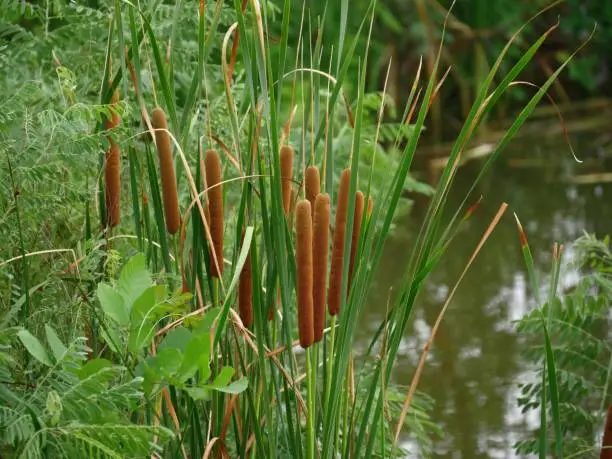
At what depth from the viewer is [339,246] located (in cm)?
135

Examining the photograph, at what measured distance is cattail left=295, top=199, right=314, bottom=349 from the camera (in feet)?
4.10

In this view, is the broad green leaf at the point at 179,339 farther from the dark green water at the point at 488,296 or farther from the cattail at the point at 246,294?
the dark green water at the point at 488,296

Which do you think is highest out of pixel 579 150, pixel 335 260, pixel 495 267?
pixel 579 150

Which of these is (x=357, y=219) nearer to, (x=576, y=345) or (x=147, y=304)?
(x=147, y=304)

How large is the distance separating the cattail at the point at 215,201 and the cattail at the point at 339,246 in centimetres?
12

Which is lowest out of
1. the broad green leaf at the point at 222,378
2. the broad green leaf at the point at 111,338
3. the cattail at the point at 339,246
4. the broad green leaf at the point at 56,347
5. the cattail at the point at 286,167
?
the broad green leaf at the point at 222,378

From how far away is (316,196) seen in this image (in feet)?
4.34

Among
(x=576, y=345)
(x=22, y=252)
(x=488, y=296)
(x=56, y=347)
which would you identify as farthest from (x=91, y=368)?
(x=488, y=296)

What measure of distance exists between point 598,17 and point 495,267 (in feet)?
7.58

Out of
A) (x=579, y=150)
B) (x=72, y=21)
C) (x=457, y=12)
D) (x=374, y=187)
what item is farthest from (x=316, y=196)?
(x=457, y=12)

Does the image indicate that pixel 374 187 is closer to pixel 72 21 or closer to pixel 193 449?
pixel 72 21

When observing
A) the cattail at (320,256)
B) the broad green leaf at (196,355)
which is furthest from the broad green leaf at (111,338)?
the cattail at (320,256)

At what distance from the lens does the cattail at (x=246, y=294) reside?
140 centimetres

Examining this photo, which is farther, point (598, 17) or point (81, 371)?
point (598, 17)
